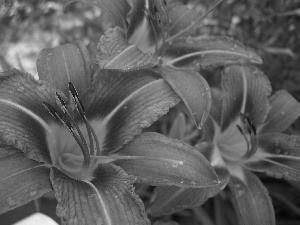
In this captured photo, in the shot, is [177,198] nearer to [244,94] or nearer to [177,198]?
[177,198]

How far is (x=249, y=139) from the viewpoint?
1185 mm

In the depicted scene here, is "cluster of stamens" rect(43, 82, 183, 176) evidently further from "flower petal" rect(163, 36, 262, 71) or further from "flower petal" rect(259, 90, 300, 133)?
"flower petal" rect(259, 90, 300, 133)

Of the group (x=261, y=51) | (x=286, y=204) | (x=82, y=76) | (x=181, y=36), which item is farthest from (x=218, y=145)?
(x=261, y=51)

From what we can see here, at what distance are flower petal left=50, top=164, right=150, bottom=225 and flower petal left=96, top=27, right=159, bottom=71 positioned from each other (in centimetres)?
20

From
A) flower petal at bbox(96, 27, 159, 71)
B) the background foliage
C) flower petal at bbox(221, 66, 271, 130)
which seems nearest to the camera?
flower petal at bbox(96, 27, 159, 71)

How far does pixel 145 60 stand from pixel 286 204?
2.99 feet

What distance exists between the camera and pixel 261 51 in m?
1.78

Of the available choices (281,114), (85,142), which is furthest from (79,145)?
(281,114)

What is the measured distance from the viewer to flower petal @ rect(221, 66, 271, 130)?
1.17 m

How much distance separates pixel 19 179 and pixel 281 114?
0.71 metres

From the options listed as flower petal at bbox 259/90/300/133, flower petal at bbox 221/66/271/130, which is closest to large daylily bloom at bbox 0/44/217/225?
flower petal at bbox 221/66/271/130

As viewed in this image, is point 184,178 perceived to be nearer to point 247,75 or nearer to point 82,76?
point 82,76

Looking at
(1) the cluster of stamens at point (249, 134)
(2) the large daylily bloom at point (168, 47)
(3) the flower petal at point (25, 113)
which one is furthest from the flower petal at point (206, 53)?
(3) the flower petal at point (25, 113)

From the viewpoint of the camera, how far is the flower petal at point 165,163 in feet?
2.87
